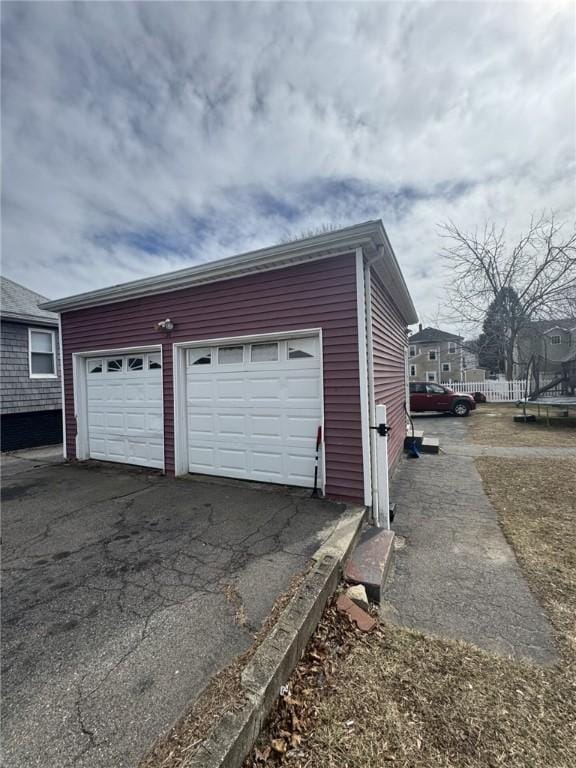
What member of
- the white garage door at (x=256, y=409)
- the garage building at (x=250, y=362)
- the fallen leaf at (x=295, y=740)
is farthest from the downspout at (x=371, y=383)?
the fallen leaf at (x=295, y=740)

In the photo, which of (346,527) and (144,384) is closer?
(346,527)

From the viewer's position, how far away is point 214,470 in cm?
548

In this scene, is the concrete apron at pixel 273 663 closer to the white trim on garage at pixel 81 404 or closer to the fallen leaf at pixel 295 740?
the fallen leaf at pixel 295 740

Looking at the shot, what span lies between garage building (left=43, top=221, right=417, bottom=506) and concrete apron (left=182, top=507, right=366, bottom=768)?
5.32ft

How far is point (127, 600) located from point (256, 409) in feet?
9.55

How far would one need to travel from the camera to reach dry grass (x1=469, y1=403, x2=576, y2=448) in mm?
8609

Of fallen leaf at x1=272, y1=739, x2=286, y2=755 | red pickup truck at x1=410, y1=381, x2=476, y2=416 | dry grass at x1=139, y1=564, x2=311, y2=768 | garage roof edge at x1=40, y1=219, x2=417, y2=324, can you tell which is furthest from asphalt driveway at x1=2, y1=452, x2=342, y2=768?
red pickup truck at x1=410, y1=381, x2=476, y2=416

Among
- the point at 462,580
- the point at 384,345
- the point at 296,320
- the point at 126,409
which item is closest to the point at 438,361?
the point at 384,345

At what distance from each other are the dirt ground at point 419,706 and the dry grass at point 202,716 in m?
0.22

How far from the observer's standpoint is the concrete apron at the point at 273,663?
52.7 inches

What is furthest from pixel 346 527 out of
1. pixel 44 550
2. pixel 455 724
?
pixel 44 550

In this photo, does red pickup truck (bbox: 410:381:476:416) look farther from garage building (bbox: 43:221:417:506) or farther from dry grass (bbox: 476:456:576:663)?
garage building (bbox: 43:221:417:506)

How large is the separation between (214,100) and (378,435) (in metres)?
5.97

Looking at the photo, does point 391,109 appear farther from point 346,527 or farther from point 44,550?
point 44,550
